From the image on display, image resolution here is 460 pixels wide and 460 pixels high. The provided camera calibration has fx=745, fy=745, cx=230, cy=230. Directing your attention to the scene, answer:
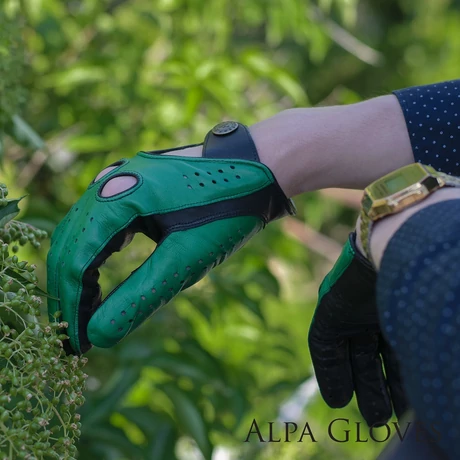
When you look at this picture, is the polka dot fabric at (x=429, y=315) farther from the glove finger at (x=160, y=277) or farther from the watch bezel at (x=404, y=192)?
the glove finger at (x=160, y=277)

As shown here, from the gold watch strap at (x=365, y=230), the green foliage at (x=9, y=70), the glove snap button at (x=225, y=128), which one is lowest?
the gold watch strap at (x=365, y=230)

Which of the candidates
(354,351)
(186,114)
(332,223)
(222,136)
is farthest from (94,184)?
(332,223)

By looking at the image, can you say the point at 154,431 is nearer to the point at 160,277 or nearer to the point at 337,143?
the point at 160,277

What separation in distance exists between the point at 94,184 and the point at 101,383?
2.60ft

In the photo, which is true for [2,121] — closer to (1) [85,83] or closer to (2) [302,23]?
(1) [85,83]

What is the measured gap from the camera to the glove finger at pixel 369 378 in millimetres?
1071

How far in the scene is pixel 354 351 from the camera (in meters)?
1.07

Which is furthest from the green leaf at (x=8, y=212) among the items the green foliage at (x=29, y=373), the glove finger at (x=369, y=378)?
the glove finger at (x=369, y=378)

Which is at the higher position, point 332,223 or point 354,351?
point 354,351

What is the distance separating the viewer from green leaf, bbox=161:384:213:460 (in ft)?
4.43

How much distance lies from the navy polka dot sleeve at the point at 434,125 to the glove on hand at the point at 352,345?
0.57 ft

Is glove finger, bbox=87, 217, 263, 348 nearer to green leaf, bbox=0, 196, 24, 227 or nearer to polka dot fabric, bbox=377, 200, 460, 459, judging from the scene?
green leaf, bbox=0, 196, 24, 227

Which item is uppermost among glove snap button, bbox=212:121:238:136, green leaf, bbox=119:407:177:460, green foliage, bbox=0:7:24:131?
green foliage, bbox=0:7:24:131

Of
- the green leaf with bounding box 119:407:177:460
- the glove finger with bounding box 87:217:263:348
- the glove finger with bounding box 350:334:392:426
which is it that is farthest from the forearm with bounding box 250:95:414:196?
the green leaf with bounding box 119:407:177:460
